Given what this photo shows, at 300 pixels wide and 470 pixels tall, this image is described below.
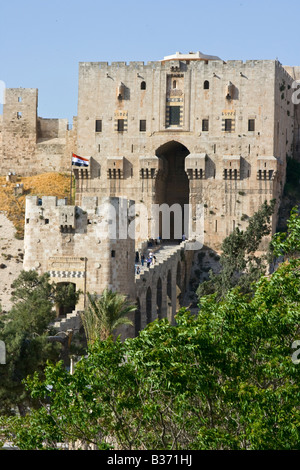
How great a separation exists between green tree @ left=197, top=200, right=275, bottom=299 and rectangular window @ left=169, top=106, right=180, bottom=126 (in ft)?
20.9

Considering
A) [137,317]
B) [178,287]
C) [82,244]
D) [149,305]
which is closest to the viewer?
[82,244]

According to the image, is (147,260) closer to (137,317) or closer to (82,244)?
(137,317)

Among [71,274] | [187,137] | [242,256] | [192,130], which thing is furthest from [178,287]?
[71,274]

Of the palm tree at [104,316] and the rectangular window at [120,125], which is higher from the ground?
the rectangular window at [120,125]

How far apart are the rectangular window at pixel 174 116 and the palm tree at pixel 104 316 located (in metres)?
20.3

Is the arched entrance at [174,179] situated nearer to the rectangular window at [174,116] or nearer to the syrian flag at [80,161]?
the rectangular window at [174,116]

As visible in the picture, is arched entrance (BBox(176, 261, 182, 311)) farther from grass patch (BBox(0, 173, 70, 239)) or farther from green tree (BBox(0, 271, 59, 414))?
green tree (BBox(0, 271, 59, 414))

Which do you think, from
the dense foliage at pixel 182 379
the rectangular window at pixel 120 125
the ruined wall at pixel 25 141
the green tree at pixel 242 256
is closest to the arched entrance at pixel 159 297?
the green tree at pixel 242 256

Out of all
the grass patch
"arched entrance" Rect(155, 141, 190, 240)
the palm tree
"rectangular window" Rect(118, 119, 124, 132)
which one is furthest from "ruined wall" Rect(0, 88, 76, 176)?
the palm tree

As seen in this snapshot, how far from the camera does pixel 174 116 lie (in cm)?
6347

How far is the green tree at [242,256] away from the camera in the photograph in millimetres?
55656

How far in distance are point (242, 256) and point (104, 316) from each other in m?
16.6
